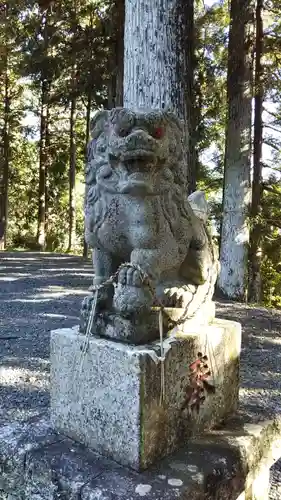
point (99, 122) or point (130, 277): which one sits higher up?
point (99, 122)

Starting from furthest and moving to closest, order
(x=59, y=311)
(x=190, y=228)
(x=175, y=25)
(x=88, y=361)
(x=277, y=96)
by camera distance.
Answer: (x=277, y=96), (x=59, y=311), (x=175, y=25), (x=190, y=228), (x=88, y=361)

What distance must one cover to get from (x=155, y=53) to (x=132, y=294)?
2721mm

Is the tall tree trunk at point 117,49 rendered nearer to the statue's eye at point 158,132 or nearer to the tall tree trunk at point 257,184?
the tall tree trunk at point 257,184

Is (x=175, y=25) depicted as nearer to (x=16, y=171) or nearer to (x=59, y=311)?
(x=59, y=311)

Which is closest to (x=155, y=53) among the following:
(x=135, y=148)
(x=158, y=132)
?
(x=158, y=132)

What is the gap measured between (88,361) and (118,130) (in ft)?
2.85

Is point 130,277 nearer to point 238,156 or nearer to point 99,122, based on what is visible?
point 99,122

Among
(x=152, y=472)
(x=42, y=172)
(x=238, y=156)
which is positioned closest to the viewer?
(x=152, y=472)

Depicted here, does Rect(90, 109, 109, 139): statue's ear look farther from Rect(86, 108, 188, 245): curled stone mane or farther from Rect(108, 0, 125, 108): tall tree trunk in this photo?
Rect(108, 0, 125, 108): tall tree trunk

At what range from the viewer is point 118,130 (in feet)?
5.23

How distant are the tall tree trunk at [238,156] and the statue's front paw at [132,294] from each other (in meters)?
5.08

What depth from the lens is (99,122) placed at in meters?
1.71

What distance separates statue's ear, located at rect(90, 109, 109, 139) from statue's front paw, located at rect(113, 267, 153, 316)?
1.79 feet

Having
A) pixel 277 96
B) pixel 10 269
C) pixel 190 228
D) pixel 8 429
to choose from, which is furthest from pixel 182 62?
pixel 10 269
